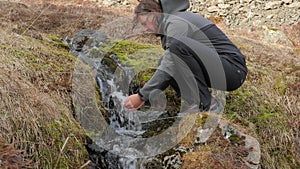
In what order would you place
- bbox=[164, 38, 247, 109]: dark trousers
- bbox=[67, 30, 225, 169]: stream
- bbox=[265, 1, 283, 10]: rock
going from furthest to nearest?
bbox=[265, 1, 283, 10]: rock
bbox=[164, 38, 247, 109]: dark trousers
bbox=[67, 30, 225, 169]: stream

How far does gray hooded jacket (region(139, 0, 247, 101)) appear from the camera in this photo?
3.29m

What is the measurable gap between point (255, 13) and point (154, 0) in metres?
11.1

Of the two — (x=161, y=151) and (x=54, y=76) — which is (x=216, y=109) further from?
(x=54, y=76)

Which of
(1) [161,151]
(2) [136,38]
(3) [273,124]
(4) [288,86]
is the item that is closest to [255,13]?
(2) [136,38]

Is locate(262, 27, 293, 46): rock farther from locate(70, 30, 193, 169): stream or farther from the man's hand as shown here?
the man's hand

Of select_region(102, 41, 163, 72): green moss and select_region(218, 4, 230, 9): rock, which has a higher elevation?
select_region(102, 41, 163, 72): green moss

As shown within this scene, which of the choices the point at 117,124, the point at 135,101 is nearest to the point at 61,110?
the point at 135,101

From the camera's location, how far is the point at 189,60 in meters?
3.30

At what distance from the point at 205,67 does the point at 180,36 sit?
0.42 meters

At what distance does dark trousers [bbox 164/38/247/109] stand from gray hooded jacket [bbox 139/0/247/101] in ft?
0.22

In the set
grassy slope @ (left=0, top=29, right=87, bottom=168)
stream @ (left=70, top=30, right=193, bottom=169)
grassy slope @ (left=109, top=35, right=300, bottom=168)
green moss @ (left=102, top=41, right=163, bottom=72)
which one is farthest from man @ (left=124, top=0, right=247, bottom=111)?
green moss @ (left=102, top=41, right=163, bottom=72)

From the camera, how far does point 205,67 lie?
3387 millimetres

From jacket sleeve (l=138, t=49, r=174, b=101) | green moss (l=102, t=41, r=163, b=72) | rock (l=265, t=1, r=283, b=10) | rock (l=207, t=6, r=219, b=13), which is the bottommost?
rock (l=207, t=6, r=219, b=13)

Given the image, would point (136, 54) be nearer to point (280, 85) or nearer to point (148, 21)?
point (148, 21)
